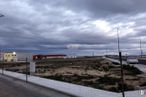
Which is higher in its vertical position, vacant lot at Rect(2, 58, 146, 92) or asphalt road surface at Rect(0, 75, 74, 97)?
vacant lot at Rect(2, 58, 146, 92)

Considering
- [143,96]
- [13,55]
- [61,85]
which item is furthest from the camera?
[13,55]

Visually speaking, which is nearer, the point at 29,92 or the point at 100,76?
the point at 29,92

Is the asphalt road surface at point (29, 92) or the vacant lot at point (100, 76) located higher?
the vacant lot at point (100, 76)

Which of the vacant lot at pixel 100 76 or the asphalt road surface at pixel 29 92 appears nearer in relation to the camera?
the asphalt road surface at pixel 29 92

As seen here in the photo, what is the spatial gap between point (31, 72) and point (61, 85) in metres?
19.2

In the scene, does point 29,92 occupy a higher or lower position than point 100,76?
lower

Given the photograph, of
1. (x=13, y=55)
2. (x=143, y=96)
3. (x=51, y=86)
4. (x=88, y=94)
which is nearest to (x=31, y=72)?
(x=51, y=86)

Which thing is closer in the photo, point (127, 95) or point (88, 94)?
point (127, 95)

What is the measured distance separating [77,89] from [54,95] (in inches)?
82.8

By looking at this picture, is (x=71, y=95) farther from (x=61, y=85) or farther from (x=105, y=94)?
(x=61, y=85)

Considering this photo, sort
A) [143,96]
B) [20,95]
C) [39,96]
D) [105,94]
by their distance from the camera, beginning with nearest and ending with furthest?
[143,96]
[105,94]
[39,96]
[20,95]

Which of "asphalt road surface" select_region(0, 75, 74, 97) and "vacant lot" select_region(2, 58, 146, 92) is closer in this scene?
"asphalt road surface" select_region(0, 75, 74, 97)

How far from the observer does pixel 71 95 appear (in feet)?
69.9

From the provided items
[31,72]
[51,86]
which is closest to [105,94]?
[51,86]
